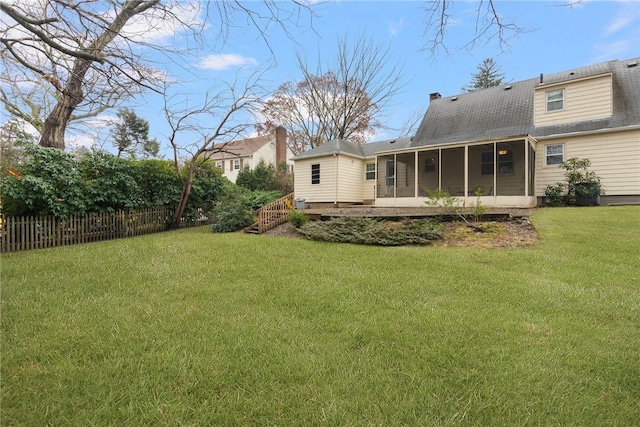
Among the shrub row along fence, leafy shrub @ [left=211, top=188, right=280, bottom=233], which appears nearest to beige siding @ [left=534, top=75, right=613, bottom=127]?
leafy shrub @ [left=211, top=188, right=280, bottom=233]

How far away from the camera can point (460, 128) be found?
52.5 ft

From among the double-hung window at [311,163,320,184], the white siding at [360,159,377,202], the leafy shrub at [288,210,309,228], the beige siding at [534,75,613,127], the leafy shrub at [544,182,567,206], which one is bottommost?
the leafy shrub at [288,210,309,228]

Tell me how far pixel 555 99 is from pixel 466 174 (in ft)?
17.9

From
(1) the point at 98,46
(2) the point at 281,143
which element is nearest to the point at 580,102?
(1) the point at 98,46

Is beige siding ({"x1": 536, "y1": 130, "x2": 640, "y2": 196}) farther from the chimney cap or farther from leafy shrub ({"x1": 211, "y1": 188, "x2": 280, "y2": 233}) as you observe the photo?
leafy shrub ({"x1": 211, "y1": 188, "x2": 280, "y2": 233})

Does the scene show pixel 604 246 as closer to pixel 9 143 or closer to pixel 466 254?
pixel 466 254

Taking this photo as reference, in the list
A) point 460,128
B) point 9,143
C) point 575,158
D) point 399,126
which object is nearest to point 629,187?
point 575,158

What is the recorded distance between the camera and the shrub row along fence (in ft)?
27.4

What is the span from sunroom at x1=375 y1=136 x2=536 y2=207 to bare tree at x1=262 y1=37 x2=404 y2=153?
10.3 meters

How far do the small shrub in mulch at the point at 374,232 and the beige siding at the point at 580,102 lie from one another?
342 inches

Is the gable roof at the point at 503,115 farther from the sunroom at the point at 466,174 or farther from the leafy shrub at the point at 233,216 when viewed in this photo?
the leafy shrub at the point at 233,216

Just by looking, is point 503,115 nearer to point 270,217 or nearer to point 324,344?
point 270,217

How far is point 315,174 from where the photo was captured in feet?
57.8

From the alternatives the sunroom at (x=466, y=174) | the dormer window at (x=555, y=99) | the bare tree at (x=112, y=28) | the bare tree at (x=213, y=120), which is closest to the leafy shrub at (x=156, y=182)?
the bare tree at (x=213, y=120)
